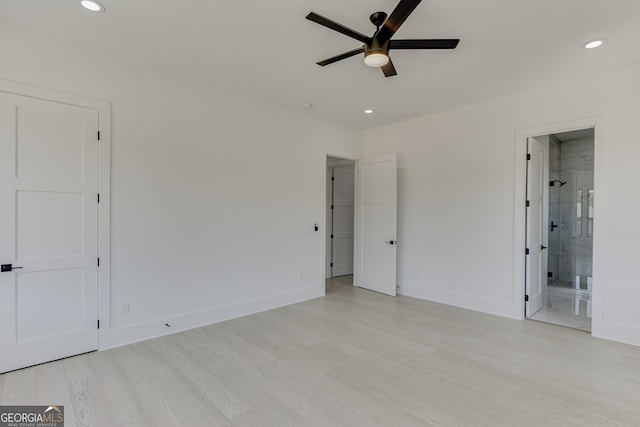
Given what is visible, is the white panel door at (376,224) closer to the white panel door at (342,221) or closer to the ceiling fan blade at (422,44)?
the white panel door at (342,221)

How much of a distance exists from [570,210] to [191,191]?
6.93 m

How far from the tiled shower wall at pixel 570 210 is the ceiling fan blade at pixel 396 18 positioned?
5312mm

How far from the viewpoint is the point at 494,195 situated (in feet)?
13.9

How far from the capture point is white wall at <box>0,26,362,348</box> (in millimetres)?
3082

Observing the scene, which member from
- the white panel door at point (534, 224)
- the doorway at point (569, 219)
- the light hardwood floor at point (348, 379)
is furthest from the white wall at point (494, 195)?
the doorway at point (569, 219)

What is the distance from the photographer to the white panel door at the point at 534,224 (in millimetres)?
3988

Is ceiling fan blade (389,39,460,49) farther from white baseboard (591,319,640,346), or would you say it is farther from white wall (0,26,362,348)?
white baseboard (591,319,640,346)

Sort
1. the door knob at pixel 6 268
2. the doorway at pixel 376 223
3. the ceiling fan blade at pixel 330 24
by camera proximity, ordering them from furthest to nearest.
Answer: the doorway at pixel 376 223, the door knob at pixel 6 268, the ceiling fan blade at pixel 330 24

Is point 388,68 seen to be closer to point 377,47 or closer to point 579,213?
point 377,47

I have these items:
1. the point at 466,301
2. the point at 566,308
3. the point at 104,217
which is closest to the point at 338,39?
the point at 104,217

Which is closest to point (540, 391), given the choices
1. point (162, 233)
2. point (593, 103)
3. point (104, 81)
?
point (593, 103)

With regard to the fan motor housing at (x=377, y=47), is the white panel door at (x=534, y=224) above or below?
below

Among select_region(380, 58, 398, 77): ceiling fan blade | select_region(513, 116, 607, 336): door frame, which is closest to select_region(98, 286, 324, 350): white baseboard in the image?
select_region(513, 116, 607, 336): door frame

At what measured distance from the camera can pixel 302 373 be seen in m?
2.67
